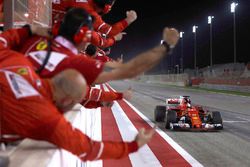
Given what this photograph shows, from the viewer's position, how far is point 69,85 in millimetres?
2797

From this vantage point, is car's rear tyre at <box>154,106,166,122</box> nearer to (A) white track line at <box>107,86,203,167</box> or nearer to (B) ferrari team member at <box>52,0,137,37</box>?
(A) white track line at <box>107,86,203,167</box>

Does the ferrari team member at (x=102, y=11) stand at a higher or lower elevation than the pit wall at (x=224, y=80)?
higher

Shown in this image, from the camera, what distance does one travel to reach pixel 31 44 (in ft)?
11.5

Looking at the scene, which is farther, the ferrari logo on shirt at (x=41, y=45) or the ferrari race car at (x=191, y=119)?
the ferrari race car at (x=191, y=119)

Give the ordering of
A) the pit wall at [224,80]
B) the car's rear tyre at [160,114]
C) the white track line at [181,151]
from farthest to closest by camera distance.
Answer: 1. the pit wall at [224,80]
2. the car's rear tyre at [160,114]
3. the white track line at [181,151]

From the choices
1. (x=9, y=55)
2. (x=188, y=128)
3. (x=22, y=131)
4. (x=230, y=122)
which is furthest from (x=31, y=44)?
(x=230, y=122)

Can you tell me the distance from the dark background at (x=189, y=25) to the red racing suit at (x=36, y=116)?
54237 millimetres

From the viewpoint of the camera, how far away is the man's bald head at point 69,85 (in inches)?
109

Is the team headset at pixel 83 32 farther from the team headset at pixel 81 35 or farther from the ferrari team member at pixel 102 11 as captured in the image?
the ferrari team member at pixel 102 11

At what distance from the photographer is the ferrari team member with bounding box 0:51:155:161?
2.79 m

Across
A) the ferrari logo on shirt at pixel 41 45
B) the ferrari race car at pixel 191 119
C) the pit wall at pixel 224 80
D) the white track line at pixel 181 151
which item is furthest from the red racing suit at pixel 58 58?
the pit wall at pixel 224 80

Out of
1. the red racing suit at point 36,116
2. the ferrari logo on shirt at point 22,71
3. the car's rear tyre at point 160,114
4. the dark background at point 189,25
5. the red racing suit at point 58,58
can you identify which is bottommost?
the car's rear tyre at point 160,114

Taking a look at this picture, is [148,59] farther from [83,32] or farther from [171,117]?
[171,117]

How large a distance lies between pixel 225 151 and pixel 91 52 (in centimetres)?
425
